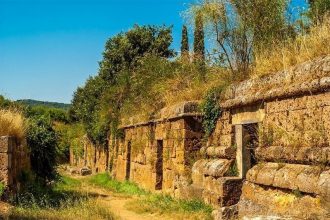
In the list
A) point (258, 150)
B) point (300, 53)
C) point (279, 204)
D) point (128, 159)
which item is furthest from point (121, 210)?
point (128, 159)

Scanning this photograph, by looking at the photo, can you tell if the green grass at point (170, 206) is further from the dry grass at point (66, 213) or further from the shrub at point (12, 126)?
the shrub at point (12, 126)

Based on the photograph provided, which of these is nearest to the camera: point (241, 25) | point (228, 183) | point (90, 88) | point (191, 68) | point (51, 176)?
point (228, 183)

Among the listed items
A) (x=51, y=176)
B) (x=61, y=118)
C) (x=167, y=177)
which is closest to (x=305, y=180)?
(x=167, y=177)

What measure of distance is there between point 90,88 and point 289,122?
867 inches

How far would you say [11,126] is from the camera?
11.7m

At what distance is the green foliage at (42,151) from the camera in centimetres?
1346

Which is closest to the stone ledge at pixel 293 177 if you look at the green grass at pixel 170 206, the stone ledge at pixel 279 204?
the stone ledge at pixel 279 204

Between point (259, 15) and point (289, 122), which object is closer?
point (289, 122)

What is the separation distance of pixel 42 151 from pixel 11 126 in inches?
78.4

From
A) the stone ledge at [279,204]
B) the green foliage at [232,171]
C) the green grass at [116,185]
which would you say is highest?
the green foliage at [232,171]

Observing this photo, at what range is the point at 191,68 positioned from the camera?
48.9ft

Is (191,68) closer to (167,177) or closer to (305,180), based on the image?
(167,177)

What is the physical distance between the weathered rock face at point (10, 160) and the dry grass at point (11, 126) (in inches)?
7.9

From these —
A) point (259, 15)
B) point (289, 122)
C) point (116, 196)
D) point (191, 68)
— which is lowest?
point (116, 196)
